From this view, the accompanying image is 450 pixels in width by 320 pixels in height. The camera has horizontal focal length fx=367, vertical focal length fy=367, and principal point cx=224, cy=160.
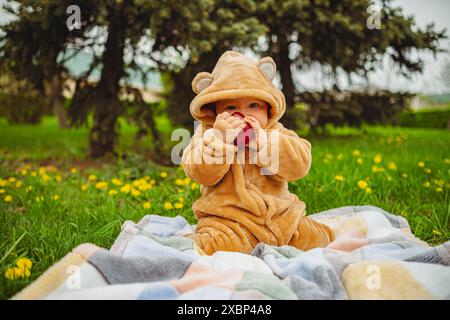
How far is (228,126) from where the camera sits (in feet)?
5.61

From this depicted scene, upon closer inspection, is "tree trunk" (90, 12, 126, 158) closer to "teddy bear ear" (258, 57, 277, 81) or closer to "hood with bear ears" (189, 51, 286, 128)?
"hood with bear ears" (189, 51, 286, 128)

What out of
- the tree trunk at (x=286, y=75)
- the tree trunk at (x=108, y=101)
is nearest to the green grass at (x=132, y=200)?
the tree trunk at (x=108, y=101)

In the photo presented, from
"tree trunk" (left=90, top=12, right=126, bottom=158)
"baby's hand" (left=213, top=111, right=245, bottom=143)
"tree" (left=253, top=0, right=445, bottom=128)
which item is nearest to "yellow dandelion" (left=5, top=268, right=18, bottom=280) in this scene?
"baby's hand" (left=213, top=111, right=245, bottom=143)

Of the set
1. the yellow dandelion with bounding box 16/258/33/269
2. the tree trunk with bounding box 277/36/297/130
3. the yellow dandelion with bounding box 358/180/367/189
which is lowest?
the yellow dandelion with bounding box 16/258/33/269

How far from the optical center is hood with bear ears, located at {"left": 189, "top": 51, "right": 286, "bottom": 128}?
5.72ft

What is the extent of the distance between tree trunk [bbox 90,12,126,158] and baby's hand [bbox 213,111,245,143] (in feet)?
9.42

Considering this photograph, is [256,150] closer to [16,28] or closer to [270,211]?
[270,211]

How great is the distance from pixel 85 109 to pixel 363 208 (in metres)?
3.55

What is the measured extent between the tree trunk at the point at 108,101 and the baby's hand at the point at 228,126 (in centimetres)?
287

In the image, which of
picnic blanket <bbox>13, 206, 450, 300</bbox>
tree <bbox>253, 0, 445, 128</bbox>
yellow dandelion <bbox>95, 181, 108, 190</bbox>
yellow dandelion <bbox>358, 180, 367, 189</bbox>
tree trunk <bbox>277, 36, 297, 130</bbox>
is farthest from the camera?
tree trunk <bbox>277, 36, 297, 130</bbox>

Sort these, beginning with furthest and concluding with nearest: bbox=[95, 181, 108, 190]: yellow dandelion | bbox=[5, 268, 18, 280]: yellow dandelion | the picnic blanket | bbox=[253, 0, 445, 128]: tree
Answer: bbox=[253, 0, 445, 128]: tree → bbox=[95, 181, 108, 190]: yellow dandelion → bbox=[5, 268, 18, 280]: yellow dandelion → the picnic blanket

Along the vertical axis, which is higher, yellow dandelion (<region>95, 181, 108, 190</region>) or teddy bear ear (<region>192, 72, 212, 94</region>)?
teddy bear ear (<region>192, 72, 212, 94</region>)

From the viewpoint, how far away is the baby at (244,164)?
1.74m
